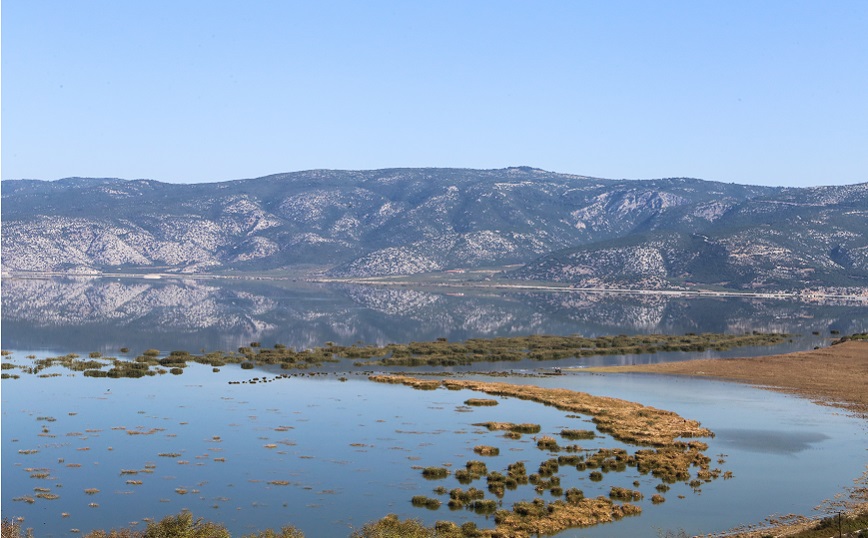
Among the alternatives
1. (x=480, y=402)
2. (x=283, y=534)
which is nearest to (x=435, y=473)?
(x=283, y=534)

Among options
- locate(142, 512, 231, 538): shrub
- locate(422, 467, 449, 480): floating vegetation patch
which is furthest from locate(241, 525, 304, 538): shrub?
locate(422, 467, 449, 480): floating vegetation patch

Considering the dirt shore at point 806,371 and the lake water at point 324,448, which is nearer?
the lake water at point 324,448

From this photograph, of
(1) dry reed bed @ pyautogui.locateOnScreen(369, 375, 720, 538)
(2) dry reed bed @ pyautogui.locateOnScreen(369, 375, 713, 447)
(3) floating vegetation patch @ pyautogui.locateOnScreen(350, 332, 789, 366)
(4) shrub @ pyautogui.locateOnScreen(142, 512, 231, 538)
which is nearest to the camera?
(4) shrub @ pyautogui.locateOnScreen(142, 512, 231, 538)

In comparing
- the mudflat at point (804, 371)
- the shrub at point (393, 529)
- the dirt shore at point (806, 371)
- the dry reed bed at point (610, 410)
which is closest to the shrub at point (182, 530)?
the shrub at point (393, 529)

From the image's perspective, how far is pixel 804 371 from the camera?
106312mm

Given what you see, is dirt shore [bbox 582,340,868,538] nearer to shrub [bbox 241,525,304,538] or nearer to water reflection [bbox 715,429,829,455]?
water reflection [bbox 715,429,829,455]

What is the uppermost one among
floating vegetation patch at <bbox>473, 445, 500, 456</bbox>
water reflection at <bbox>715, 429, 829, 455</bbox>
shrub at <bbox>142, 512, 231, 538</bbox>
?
shrub at <bbox>142, 512, 231, 538</bbox>

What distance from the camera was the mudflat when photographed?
88.6 metres

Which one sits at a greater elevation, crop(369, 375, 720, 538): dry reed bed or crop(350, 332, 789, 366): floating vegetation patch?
crop(369, 375, 720, 538): dry reed bed

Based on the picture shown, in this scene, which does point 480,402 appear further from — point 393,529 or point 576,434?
point 393,529

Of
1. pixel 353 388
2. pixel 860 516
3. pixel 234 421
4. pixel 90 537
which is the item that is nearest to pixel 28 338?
pixel 353 388

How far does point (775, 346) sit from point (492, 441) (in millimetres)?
89326

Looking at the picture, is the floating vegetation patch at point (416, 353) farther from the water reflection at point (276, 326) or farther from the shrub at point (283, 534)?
the shrub at point (283, 534)

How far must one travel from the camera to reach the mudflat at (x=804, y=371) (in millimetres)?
88625
